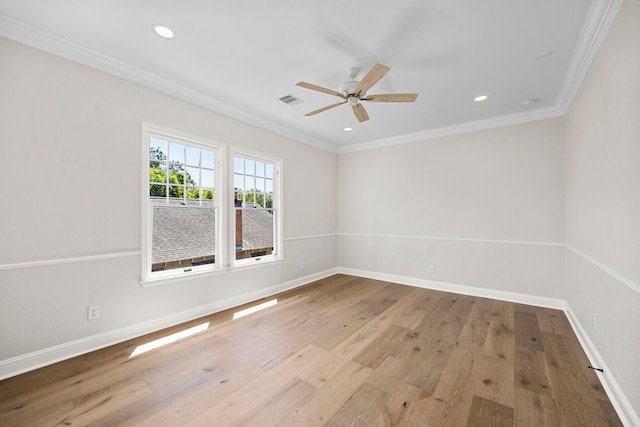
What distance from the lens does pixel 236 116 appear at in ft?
12.5

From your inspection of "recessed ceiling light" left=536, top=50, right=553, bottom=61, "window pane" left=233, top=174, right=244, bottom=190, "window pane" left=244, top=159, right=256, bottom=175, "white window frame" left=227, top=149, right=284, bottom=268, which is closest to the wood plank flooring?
"white window frame" left=227, top=149, right=284, bottom=268

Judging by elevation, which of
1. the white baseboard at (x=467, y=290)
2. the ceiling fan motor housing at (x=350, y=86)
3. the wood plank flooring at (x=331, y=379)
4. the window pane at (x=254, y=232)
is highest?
the ceiling fan motor housing at (x=350, y=86)

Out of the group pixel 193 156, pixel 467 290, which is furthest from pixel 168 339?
pixel 467 290

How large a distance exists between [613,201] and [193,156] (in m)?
4.24

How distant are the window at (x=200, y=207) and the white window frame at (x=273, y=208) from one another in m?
0.01

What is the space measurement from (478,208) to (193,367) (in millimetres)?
4519

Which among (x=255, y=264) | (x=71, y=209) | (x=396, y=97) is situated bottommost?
(x=255, y=264)

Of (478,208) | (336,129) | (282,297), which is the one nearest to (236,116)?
(336,129)

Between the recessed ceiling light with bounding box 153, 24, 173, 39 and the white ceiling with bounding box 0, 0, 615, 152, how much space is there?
0.04m

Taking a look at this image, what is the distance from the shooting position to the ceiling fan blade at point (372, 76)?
211 cm

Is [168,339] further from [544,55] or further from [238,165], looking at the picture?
[544,55]

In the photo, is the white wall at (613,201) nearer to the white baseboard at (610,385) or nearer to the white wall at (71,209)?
the white baseboard at (610,385)

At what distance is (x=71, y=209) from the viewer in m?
2.42

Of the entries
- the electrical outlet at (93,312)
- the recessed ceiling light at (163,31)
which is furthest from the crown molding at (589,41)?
the electrical outlet at (93,312)
